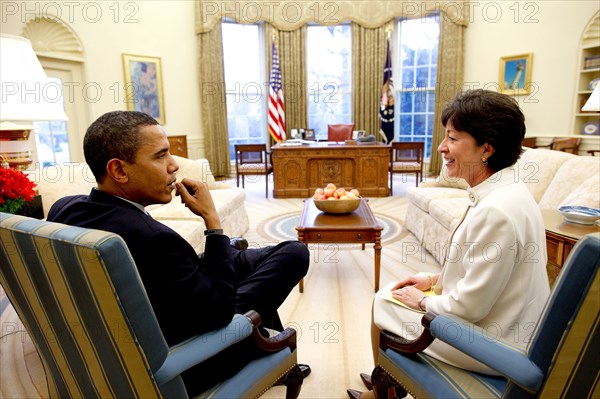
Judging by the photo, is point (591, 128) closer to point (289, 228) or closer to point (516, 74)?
point (516, 74)

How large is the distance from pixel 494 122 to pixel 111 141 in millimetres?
1185

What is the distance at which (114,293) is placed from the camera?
2.82ft

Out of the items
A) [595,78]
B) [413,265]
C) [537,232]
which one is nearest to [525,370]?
[537,232]

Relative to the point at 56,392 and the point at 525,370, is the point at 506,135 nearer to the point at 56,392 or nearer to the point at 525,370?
the point at 525,370

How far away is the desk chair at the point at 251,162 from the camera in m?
6.26

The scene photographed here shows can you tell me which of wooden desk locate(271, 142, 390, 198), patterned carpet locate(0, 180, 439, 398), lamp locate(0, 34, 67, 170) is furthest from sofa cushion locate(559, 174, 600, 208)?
wooden desk locate(271, 142, 390, 198)

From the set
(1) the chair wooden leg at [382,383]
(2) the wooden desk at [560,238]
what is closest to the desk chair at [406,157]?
(2) the wooden desk at [560,238]

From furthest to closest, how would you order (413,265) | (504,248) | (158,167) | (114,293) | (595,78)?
(595,78), (413,265), (158,167), (504,248), (114,293)

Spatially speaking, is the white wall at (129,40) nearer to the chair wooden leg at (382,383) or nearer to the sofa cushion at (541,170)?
the sofa cushion at (541,170)

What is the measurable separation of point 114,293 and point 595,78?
318 inches

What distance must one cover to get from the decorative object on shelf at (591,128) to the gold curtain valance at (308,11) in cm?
310

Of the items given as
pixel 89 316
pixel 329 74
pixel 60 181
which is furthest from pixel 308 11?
pixel 89 316

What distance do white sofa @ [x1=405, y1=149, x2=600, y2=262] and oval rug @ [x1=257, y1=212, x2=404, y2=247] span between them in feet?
0.76

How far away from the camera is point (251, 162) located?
6406mm
